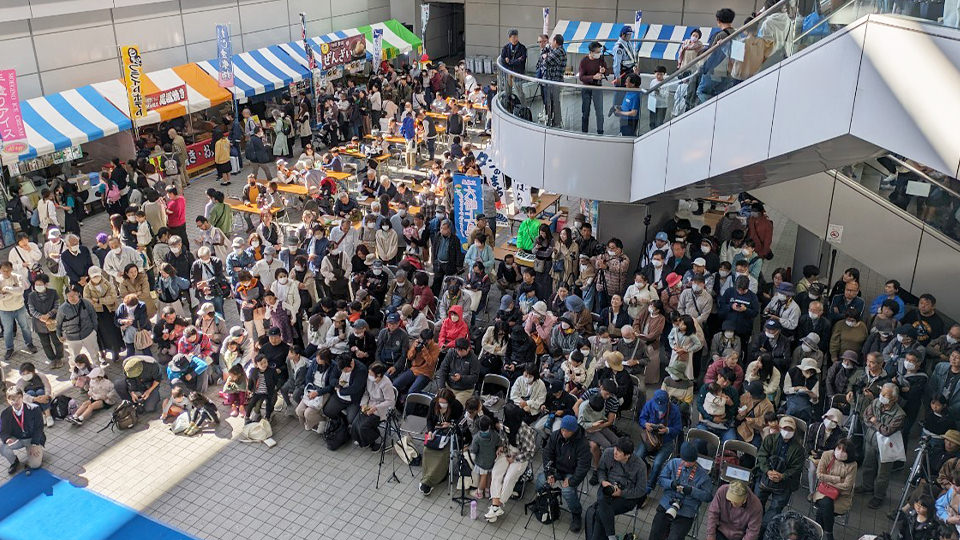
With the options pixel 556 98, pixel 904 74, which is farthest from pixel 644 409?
pixel 556 98

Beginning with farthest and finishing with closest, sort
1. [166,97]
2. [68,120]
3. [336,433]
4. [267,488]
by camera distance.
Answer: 1. [166,97]
2. [68,120]
3. [336,433]
4. [267,488]

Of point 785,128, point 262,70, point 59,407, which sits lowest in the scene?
point 59,407

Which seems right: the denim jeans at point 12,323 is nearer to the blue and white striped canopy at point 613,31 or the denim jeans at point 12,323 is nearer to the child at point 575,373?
the child at point 575,373

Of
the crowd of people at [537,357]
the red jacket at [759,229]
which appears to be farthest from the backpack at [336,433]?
the red jacket at [759,229]

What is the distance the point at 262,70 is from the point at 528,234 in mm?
13301

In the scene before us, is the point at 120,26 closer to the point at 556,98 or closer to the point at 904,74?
the point at 556,98

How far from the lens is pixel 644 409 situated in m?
9.96

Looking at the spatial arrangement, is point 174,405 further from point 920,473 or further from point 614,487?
point 920,473

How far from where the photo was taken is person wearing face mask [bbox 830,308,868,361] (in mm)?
10836

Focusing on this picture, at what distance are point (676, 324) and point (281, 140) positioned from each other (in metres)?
15.5

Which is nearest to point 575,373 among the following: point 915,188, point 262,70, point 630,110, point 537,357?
point 537,357

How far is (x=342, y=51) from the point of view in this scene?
2675 centimetres

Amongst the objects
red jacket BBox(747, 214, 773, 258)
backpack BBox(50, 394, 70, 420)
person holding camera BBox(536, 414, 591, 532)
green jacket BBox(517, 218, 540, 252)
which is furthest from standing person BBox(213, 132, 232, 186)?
person holding camera BBox(536, 414, 591, 532)

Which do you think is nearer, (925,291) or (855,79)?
(855,79)
